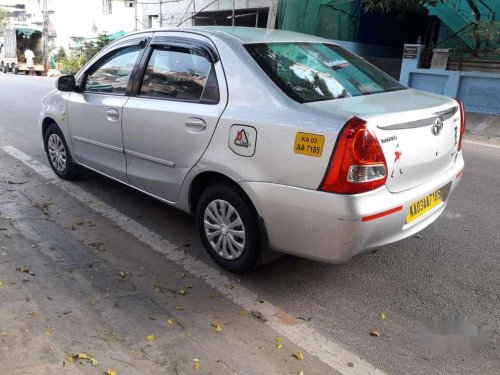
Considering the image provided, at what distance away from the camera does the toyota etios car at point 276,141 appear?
271cm

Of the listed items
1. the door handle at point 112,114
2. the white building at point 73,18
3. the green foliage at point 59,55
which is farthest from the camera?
the white building at point 73,18

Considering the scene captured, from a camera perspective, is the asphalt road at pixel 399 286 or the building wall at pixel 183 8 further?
the building wall at pixel 183 8

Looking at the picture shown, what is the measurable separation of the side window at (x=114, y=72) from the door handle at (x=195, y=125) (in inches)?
39.5

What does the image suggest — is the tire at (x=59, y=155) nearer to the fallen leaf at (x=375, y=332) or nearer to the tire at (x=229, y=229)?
the tire at (x=229, y=229)

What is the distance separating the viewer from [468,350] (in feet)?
8.80

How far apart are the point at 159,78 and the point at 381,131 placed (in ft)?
6.32

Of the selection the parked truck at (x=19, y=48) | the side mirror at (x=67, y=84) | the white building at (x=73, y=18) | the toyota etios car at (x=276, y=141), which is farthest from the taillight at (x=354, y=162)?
the white building at (x=73, y=18)

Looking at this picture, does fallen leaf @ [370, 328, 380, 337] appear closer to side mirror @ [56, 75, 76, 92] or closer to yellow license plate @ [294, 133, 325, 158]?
yellow license plate @ [294, 133, 325, 158]

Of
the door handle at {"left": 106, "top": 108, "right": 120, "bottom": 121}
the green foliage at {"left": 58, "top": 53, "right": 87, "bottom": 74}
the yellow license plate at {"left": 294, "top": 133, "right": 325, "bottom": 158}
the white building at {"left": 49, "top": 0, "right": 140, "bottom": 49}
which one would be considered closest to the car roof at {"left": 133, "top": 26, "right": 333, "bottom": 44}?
the door handle at {"left": 106, "top": 108, "right": 120, "bottom": 121}

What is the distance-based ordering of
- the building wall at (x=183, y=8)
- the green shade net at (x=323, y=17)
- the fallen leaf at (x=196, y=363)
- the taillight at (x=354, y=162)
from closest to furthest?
the fallen leaf at (x=196, y=363)
the taillight at (x=354, y=162)
the green shade net at (x=323, y=17)
the building wall at (x=183, y=8)

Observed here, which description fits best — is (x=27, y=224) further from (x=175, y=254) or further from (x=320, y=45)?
(x=320, y=45)

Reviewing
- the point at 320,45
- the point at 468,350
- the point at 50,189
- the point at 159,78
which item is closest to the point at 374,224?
the point at 468,350

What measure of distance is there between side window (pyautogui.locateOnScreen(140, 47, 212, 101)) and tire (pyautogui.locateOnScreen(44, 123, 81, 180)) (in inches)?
68.7

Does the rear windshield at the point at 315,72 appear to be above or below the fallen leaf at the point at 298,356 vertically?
above
